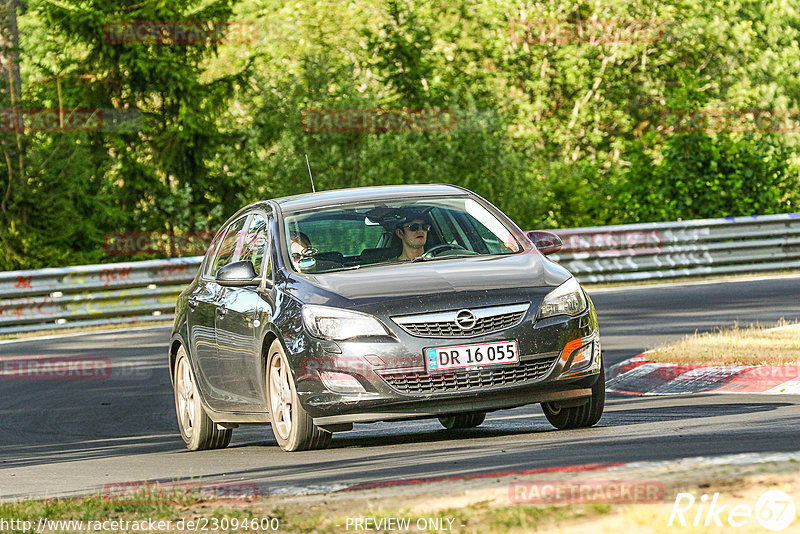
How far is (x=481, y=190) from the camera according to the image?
1150 inches

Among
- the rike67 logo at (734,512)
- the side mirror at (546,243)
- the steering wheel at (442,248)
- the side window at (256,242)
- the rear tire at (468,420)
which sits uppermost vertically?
the rike67 logo at (734,512)

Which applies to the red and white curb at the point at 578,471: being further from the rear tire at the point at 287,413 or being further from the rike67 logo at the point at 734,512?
the rear tire at the point at 287,413

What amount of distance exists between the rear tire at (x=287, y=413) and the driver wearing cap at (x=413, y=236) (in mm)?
1084

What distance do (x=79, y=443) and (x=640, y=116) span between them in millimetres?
37057

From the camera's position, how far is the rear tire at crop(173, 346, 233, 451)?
10.4 meters

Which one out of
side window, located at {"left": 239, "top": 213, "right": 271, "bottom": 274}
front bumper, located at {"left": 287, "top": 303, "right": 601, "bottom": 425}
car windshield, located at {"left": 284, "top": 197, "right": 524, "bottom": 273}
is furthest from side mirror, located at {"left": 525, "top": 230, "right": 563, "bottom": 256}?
side window, located at {"left": 239, "top": 213, "right": 271, "bottom": 274}

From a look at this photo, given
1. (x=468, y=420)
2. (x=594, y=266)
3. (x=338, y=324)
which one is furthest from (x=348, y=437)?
(x=594, y=266)

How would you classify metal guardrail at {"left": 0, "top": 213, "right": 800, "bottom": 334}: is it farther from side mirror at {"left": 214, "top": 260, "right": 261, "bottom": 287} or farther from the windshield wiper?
the windshield wiper

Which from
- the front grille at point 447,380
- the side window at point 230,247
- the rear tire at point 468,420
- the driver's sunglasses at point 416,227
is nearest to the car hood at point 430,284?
the front grille at point 447,380

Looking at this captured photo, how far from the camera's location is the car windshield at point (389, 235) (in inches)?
367

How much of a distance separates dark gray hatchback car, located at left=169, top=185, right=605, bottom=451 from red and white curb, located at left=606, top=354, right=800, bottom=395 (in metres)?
2.53

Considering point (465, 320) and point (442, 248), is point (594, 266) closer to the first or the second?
point (442, 248)

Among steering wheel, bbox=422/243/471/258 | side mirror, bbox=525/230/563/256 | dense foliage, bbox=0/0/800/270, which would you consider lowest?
dense foliage, bbox=0/0/800/270

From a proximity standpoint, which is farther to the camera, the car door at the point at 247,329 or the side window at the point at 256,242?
the side window at the point at 256,242
